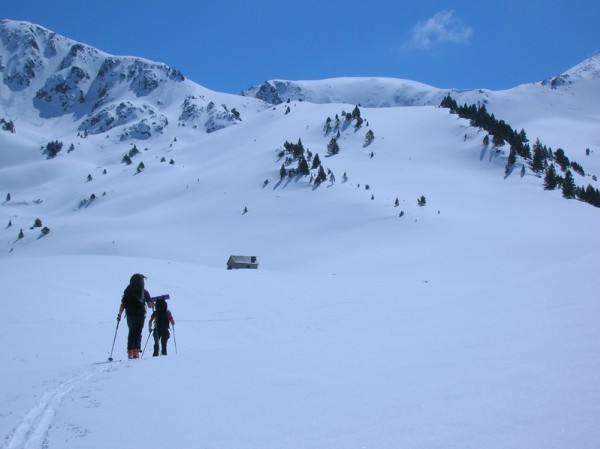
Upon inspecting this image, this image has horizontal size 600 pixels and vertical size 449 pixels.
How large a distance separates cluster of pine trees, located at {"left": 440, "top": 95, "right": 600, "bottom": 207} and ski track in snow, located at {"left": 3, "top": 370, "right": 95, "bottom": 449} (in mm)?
81940

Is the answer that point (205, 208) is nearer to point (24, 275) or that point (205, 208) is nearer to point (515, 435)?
point (24, 275)

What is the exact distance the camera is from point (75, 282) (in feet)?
72.2

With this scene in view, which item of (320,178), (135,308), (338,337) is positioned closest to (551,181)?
(320,178)

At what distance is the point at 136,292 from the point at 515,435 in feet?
34.6

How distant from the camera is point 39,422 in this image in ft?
17.8

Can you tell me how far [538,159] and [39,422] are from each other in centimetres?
9754

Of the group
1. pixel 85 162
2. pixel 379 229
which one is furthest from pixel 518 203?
pixel 85 162

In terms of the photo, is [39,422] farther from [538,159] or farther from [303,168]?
[538,159]

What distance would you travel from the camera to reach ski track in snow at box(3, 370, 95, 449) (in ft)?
15.6

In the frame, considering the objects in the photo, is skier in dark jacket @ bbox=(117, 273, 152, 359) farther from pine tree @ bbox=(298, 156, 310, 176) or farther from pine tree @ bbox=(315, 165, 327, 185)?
pine tree @ bbox=(298, 156, 310, 176)

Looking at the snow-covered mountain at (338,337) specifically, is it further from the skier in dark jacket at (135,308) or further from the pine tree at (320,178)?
the pine tree at (320,178)

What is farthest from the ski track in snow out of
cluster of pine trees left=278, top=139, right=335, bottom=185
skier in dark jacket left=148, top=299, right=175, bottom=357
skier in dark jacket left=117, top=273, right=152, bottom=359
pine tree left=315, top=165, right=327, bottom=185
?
pine tree left=315, top=165, right=327, bottom=185

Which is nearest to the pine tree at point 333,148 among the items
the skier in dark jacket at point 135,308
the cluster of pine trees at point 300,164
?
the cluster of pine trees at point 300,164

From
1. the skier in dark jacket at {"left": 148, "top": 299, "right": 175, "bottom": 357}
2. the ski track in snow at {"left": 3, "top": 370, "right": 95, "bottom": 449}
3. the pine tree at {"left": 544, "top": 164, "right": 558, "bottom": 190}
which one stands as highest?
the pine tree at {"left": 544, "top": 164, "right": 558, "bottom": 190}
